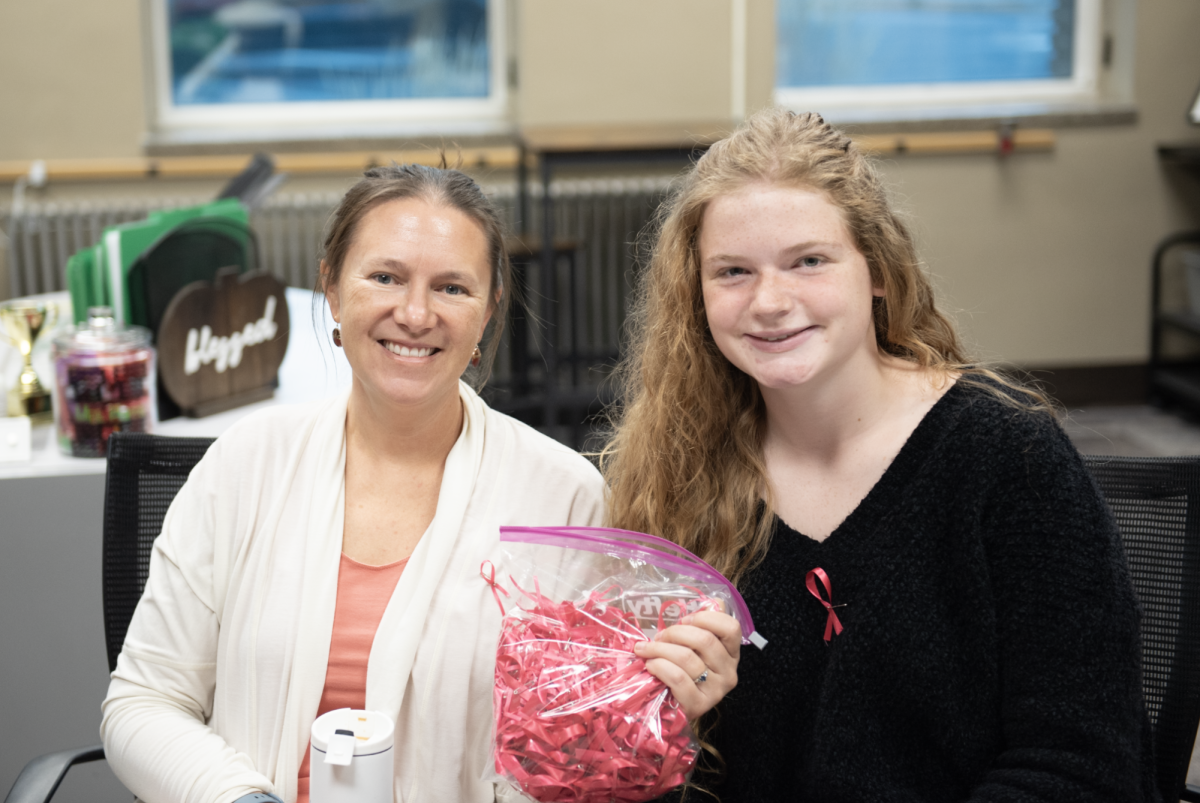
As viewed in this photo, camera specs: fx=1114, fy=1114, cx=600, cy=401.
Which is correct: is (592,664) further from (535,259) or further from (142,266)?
(535,259)

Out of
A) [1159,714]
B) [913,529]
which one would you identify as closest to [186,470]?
[913,529]

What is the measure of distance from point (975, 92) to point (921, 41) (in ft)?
1.12

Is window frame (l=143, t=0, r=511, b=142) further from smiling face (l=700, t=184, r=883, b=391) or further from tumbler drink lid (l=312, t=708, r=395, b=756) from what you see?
tumbler drink lid (l=312, t=708, r=395, b=756)

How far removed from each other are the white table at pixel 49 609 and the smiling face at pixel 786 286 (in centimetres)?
87

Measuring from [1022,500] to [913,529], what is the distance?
11 cm

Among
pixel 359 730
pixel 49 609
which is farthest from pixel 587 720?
pixel 49 609

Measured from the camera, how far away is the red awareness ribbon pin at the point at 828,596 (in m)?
1.17

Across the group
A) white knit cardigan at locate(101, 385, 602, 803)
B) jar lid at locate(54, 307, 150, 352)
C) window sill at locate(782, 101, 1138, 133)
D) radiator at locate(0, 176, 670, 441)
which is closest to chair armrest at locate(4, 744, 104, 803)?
white knit cardigan at locate(101, 385, 602, 803)

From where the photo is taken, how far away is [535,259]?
4445 mm

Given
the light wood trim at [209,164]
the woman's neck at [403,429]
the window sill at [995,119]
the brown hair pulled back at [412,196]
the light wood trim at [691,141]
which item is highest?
the window sill at [995,119]

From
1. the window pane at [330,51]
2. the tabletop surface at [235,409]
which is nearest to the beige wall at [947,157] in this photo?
the window pane at [330,51]

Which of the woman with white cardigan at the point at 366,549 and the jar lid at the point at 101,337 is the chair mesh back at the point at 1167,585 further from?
the jar lid at the point at 101,337

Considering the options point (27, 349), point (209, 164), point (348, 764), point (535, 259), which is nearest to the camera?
point (348, 764)

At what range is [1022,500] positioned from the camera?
3.65 feet
